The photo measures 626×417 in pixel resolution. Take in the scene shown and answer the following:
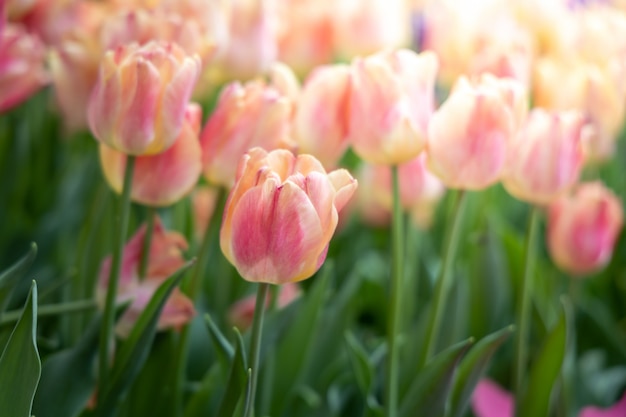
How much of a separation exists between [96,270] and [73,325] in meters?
0.04

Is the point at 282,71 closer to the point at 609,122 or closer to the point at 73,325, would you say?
the point at 73,325

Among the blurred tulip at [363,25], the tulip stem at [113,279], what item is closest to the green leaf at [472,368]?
the tulip stem at [113,279]

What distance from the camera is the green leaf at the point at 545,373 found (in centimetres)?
56

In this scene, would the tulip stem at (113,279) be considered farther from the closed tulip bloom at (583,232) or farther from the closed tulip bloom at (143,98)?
the closed tulip bloom at (583,232)

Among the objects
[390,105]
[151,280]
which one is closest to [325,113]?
[390,105]

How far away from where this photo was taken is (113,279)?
0.49 metres

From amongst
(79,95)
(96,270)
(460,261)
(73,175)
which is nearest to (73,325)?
(96,270)

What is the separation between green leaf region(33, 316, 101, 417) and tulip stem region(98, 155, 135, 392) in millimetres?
17

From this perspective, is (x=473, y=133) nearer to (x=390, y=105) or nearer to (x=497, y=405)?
(x=390, y=105)

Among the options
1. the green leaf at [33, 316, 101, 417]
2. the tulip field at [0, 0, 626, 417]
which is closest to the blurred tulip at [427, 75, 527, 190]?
the tulip field at [0, 0, 626, 417]

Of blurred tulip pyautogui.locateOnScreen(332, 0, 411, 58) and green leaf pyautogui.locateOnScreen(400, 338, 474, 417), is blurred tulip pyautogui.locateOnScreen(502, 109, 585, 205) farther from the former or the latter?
blurred tulip pyautogui.locateOnScreen(332, 0, 411, 58)

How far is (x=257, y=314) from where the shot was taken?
16.7 inches

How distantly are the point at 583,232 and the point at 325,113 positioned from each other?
31 cm

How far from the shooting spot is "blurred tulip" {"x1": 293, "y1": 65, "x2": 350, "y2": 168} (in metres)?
0.54
